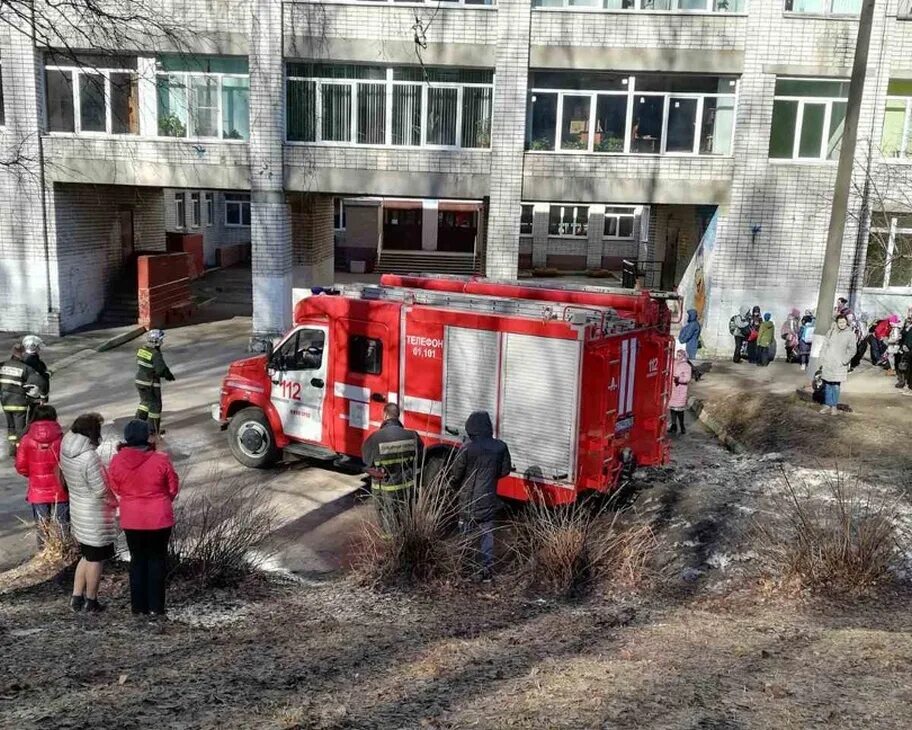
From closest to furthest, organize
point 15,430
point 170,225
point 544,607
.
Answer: point 544,607 → point 15,430 → point 170,225

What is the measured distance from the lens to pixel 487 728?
4.57 meters

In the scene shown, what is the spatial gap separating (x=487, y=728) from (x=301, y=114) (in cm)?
1755

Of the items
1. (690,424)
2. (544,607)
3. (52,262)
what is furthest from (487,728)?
(52,262)

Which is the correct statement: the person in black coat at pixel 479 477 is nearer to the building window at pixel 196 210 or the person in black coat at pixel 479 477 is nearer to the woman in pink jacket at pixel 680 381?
the woman in pink jacket at pixel 680 381

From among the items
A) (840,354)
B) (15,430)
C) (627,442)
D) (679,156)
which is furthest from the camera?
(679,156)

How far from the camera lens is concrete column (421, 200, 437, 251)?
39219 millimetres

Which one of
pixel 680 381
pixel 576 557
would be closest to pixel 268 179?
pixel 680 381

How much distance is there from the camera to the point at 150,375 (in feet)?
38.3

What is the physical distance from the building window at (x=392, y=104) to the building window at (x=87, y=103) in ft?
12.1

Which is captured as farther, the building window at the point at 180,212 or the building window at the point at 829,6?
the building window at the point at 180,212

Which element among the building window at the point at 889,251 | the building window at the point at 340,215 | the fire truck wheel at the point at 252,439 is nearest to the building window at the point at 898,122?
the building window at the point at 889,251

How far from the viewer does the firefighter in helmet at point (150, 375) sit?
11.6 metres

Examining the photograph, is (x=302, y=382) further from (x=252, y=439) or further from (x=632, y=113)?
(x=632, y=113)

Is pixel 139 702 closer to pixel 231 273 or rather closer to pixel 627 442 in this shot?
pixel 627 442
